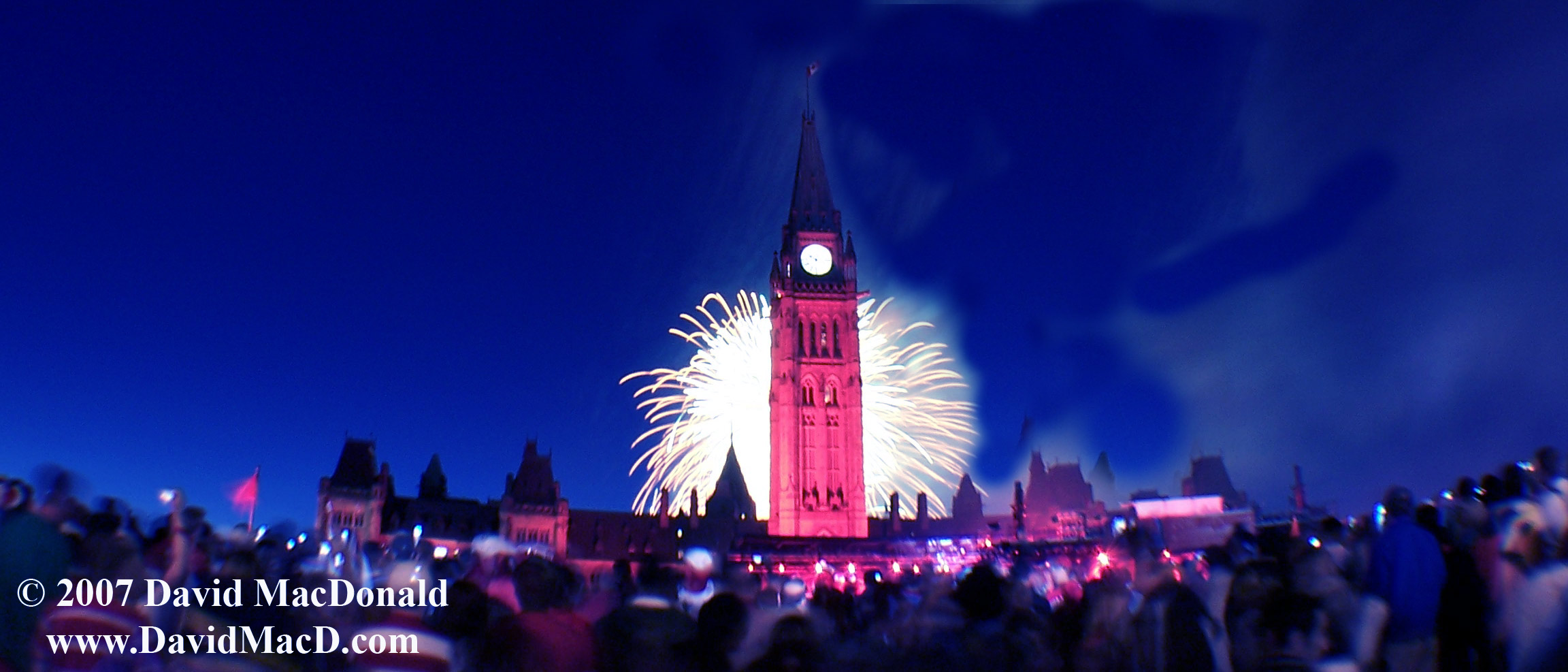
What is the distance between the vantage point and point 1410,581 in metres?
8.17

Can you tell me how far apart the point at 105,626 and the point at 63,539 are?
1.03 metres

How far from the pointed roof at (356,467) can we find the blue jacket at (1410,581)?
267 ft

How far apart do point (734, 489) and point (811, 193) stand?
87.3ft

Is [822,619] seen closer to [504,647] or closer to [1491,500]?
[504,647]

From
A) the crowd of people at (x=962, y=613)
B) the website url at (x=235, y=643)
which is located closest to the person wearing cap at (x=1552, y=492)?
the crowd of people at (x=962, y=613)

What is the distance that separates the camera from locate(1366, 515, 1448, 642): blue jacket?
8.16 meters

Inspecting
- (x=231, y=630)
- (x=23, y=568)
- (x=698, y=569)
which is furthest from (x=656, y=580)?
(x=23, y=568)

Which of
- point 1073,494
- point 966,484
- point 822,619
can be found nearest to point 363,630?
point 822,619

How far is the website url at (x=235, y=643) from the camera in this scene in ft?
19.8

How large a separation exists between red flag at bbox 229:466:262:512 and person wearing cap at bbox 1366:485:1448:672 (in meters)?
45.8

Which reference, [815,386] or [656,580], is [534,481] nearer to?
[815,386]

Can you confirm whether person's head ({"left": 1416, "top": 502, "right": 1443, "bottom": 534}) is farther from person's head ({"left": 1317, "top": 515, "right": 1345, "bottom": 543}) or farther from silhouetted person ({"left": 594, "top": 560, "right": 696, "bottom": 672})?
silhouetted person ({"left": 594, "top": 560, "right": 696, "bottom": 672})

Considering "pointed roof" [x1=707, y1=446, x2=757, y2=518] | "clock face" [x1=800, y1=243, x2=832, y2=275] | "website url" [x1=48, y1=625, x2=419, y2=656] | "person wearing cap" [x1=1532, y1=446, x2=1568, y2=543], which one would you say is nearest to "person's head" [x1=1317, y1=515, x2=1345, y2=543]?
"person wearing cap" [x1=1532, y1=446, x2=1568, y2=543]

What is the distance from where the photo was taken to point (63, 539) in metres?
7.66
